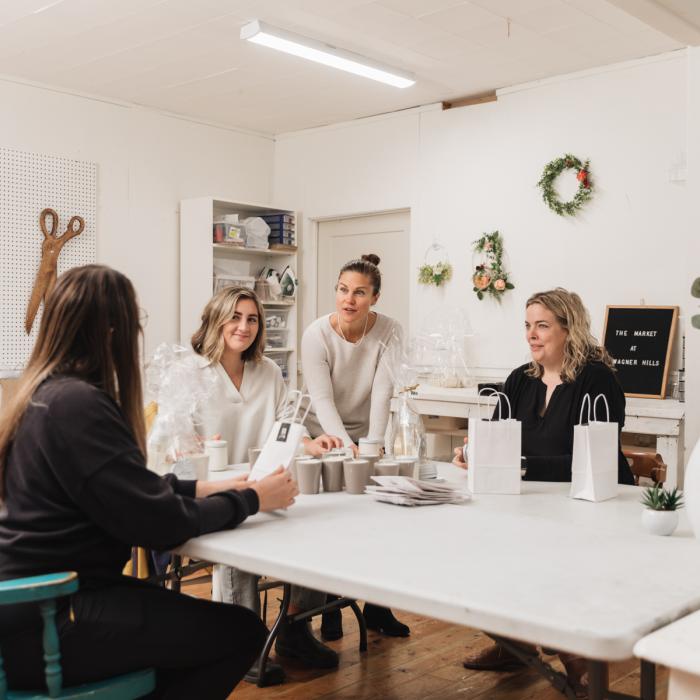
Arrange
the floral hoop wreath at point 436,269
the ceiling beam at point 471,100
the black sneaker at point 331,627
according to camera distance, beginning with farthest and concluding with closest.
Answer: the floral hoop wreath at point 436,269 → the ceiling beam at point 471,100 → the black sneaker at point 331,627

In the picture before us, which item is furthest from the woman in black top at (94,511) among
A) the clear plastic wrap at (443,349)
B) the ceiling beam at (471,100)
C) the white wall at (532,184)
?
the ceiling beam at (471,100)

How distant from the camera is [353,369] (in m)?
3.46

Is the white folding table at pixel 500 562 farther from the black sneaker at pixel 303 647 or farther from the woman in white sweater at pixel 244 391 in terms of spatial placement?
the black sneaker at pixel 303 647

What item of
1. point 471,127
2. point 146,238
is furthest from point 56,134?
point 471,127

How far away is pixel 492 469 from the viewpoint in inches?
94.4

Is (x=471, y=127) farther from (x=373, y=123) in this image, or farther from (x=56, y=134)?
(x=56, y=134)

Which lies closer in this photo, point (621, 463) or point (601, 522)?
point (601, 522)

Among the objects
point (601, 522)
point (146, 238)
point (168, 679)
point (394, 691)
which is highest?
point (146, 238)

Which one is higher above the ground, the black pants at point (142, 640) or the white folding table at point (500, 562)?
the white folding table at point (500, 562)

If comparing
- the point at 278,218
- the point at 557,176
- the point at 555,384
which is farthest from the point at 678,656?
the point at 278,218

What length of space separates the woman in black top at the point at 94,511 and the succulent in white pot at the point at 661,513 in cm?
94

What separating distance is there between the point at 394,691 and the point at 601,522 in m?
1.17

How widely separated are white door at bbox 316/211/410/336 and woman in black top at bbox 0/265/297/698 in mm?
4501

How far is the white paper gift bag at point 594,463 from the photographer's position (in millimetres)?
2299
